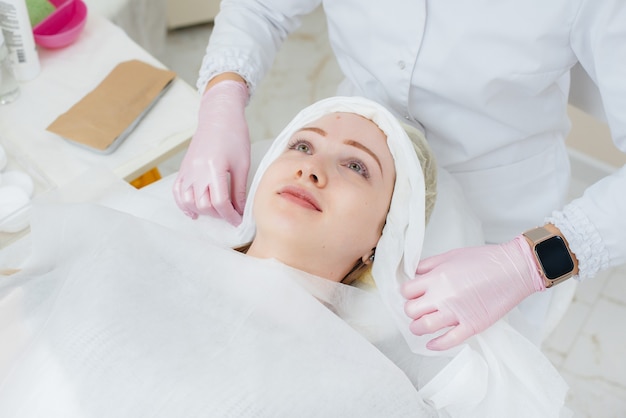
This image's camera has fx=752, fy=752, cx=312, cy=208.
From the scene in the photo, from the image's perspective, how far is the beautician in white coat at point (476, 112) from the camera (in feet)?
3.71

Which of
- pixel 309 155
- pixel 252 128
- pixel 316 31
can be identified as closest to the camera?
pixel 309 155

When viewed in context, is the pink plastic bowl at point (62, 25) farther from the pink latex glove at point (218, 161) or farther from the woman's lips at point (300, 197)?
the woman's lips at point (300, 197)

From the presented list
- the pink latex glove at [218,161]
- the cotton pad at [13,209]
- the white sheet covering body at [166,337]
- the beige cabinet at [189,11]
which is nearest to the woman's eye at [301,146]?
the pink latex glove at [218,161]

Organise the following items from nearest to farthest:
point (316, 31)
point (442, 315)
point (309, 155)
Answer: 1. point (442, 315)
2. point (309, 155)
3. point (316, 31)

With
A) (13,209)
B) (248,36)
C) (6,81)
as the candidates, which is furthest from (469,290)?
(6,81)

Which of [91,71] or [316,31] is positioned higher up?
[91,71]

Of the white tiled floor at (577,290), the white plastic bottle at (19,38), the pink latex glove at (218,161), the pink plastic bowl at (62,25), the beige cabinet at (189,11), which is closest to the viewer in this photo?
the pink latex glove at (218,161)

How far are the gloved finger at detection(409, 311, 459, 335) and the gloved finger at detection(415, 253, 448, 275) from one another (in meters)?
0.09

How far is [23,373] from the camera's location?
1.01 meters

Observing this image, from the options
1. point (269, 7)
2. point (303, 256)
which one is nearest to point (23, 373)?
point (303, 256)

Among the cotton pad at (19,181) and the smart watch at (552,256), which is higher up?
the smart watch at (552,256)

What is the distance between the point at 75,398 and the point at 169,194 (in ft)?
1.71

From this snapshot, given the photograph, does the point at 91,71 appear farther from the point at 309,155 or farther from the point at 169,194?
the point at 309,155

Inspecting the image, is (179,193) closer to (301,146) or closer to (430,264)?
(301,146)
